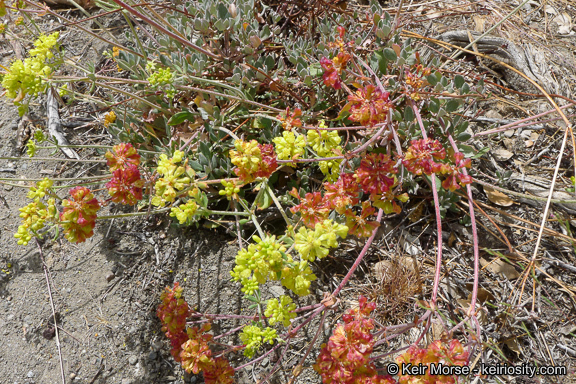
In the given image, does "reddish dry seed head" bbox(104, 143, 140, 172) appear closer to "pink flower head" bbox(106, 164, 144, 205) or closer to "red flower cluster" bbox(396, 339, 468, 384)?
"pink flower head" bbox(106, 164, 144, 205)

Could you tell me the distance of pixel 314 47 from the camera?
8.95 ft

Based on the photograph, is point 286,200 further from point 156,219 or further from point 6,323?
point 6,323

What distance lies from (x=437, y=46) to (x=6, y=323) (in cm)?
358

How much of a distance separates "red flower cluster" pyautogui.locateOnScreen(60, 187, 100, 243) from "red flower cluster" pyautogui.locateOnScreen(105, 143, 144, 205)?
121 millimetres

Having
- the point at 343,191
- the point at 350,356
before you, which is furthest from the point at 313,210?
the point at 350,356

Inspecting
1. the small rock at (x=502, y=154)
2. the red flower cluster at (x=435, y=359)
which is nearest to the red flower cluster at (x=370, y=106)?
the red flower cluster at (x=435, y=359)

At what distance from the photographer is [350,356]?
1541 millimetres

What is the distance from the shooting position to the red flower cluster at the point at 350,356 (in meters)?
1.55

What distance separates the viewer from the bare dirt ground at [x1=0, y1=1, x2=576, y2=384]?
85.0 inches

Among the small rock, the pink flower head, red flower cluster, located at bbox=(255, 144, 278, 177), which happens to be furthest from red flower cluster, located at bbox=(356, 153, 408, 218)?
the small rock

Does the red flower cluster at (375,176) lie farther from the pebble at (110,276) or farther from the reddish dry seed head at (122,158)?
the pebble at (110,276)

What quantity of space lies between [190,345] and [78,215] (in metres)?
0.83

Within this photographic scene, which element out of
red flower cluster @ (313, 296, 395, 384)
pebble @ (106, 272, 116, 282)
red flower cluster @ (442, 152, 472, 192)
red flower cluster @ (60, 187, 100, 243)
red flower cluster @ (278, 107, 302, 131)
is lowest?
pebble @ (106, 272, 116, 282)

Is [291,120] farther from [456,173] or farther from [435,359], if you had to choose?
[435,359]
